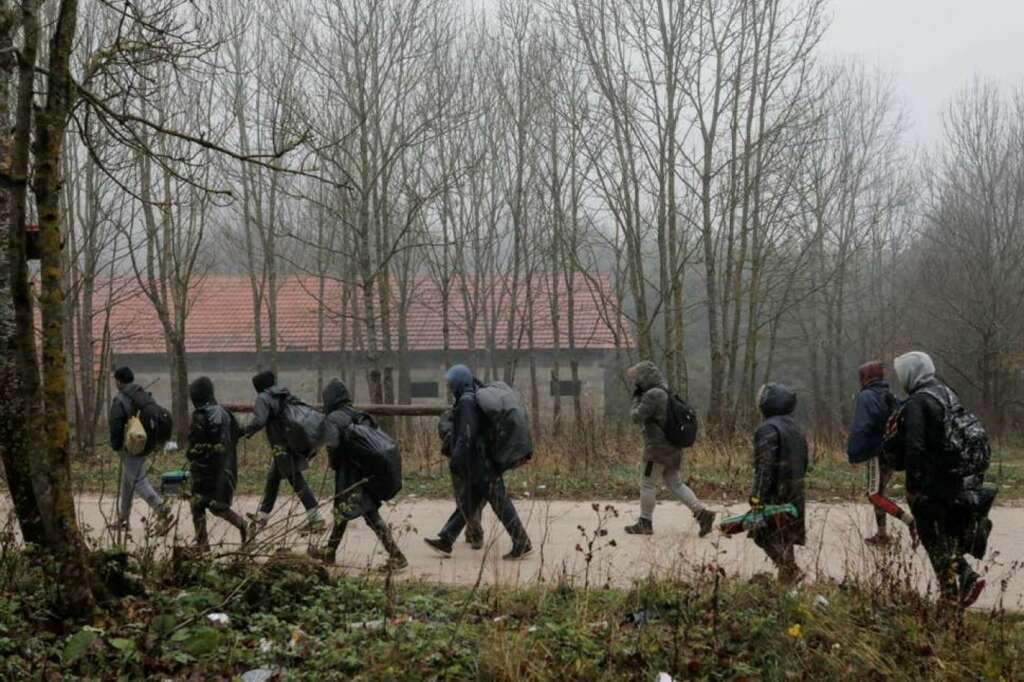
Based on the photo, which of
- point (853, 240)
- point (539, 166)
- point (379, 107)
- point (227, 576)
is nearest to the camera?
point (227, 576)

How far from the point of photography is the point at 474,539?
27.5 feet

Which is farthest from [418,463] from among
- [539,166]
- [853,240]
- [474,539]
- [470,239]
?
[853,240]

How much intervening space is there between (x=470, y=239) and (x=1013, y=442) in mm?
15613

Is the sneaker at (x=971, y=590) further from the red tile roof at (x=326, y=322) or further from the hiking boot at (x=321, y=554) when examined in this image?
the red tile roof at (x=326, y=322)

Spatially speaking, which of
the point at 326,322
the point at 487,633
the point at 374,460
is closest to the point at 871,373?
the point at 374,460

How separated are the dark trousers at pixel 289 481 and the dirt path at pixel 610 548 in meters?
0.28

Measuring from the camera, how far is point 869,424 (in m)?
8.31

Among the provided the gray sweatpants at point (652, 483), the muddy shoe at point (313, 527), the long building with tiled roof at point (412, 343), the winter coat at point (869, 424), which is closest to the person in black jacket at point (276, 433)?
the muddy shoe at point (313, 527)

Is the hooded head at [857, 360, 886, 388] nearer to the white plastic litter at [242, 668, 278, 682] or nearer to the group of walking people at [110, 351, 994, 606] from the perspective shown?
the group of walking people at [110, 351, 994, 606]

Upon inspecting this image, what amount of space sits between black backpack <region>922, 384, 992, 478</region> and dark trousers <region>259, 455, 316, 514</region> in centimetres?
487

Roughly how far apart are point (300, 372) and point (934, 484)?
95.6 feet

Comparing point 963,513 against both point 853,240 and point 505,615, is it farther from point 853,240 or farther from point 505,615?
point 853,240

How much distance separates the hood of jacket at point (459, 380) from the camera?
7879 millimetres

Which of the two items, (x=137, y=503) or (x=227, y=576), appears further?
(x=137, y=503)
